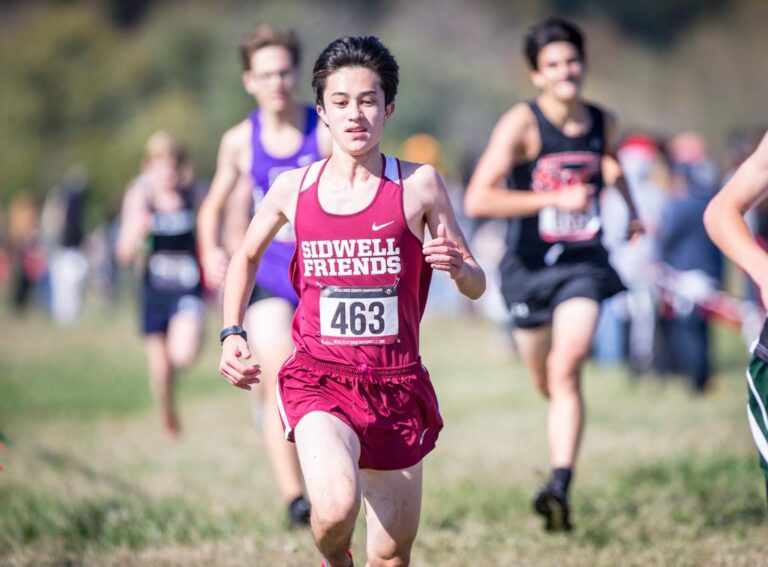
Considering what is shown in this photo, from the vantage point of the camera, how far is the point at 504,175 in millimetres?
6297

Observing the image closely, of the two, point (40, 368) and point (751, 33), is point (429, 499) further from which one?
point (751, 33)

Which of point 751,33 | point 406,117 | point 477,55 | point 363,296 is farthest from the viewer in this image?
point 477,55

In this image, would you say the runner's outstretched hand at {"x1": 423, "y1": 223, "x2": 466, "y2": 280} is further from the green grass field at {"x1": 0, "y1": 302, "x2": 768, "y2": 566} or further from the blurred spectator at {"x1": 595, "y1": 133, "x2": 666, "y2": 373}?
the blurred spectator at {"x1": 595, "y1": 133, "x2": 666, "y2": 373}

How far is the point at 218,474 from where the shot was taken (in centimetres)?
798

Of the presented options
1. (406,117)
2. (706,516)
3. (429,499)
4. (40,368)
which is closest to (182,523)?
(429,499)


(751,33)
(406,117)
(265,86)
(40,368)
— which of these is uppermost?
(751,33)

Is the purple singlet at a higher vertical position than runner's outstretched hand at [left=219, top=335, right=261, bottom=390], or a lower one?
higher

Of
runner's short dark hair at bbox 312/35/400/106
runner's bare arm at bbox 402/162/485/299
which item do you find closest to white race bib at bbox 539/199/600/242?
runner's bare arm at bbox 402/162/485/299

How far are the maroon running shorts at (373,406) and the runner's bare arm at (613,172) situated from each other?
2587 millimetres

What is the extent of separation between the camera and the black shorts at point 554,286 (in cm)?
613

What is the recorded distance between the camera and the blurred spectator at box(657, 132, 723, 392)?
11781 mm

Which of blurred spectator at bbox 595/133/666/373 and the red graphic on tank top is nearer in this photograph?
the red graphic on tank top

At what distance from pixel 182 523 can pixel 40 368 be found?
9648 millimetres

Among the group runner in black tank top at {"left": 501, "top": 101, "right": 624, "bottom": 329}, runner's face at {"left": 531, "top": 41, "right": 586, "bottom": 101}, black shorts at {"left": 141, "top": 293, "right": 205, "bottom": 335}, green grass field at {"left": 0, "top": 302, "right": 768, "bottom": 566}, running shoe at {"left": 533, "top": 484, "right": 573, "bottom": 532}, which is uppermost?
runner's face at {"left": 531, "top": 41, "right": 586, "bottom": 101}
